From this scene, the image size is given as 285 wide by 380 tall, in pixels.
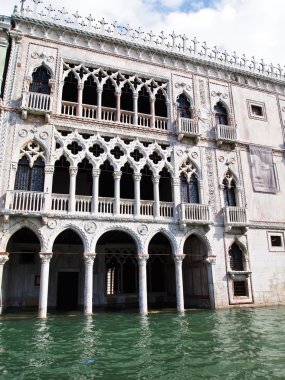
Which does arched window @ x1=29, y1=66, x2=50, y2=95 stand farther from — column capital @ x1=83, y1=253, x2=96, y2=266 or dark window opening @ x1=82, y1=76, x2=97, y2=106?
column capital @ x1=83, y1=253, x2=96, y2=266

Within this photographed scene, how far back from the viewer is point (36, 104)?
47.4 feet

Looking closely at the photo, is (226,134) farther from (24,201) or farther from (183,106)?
(24,201)

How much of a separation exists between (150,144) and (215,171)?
3.77 metres

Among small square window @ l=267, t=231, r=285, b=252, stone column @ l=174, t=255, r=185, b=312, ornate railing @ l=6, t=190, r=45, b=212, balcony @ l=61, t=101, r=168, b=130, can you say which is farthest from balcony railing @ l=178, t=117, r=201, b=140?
ornate railing @ l=6, t=190, r=45, b=212

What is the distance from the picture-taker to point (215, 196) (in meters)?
16.8

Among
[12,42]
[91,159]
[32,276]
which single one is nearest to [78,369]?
[91,159]

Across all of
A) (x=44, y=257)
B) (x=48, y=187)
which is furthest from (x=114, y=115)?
(x=44, y=257)

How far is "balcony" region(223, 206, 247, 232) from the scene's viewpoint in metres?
16.1

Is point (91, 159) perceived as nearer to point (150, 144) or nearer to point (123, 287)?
point (150, 144)

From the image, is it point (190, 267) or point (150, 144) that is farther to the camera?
point (190, 267)

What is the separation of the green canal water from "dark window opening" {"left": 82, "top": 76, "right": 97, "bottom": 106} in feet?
36.1

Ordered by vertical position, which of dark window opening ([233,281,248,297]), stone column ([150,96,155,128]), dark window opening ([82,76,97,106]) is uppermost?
dark window opening ([82,76,97,106])

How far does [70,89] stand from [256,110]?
10.9 m

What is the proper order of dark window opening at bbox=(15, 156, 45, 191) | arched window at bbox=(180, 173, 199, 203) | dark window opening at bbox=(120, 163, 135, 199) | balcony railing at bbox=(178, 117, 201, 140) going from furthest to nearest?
1. dark window opening at bbox=(120, 163, 135, 199)
2. balcony railing at bbox=(178, 117, 201, 140)
3. arched window at bbox=(180, 173, 199, 203)
4. dark window opening at bbox=(15, 156, 45, 191)
